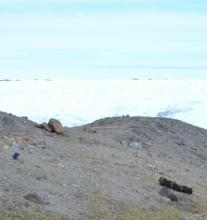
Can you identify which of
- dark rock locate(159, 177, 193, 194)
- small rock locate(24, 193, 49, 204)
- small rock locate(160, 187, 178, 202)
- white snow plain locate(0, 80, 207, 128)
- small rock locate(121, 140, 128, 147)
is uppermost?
white snow plain locate(0, 80, 207, 128)

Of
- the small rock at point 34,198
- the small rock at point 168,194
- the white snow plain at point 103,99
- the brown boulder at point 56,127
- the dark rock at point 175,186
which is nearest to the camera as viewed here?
the small rock at point 34,198

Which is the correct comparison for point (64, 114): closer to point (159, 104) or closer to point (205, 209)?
point (159, 104)

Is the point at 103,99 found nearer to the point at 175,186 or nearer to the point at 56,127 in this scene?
the point at 56,127

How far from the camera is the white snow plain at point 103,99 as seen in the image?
183 feet

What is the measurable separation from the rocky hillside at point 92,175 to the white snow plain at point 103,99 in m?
31.9

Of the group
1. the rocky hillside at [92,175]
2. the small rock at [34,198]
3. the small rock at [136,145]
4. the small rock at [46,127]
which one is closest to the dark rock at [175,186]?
the rocky hillside at [92,175]

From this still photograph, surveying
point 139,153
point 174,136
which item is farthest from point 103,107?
point 139,153

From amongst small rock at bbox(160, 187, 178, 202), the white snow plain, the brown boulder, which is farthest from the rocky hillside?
the white snow plain

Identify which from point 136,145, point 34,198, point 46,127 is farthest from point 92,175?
point 136,145

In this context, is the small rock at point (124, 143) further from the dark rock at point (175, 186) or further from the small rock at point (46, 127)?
the dark rock at point (175, 186)

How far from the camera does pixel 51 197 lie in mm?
12359

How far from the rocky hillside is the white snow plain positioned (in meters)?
31.9

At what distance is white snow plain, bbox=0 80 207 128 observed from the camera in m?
55.8

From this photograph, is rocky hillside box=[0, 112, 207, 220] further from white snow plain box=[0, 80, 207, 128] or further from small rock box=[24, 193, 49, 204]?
white snow plain box=[0, 80, 207, 128]
